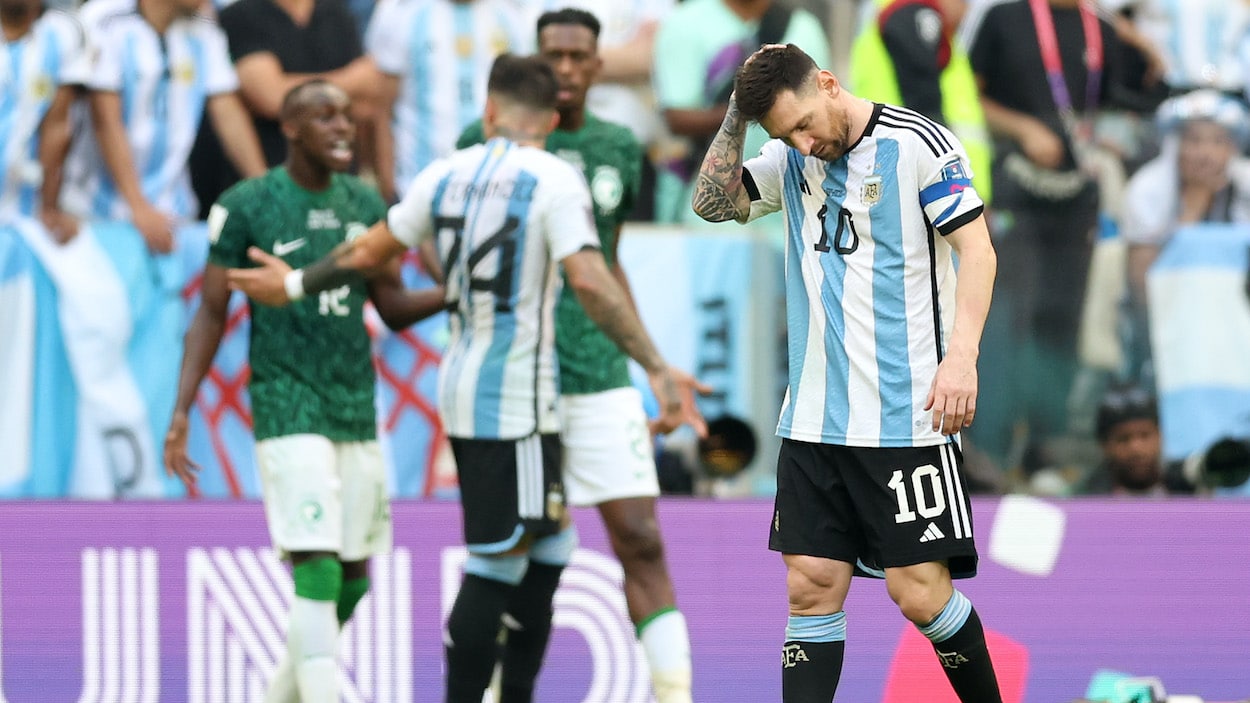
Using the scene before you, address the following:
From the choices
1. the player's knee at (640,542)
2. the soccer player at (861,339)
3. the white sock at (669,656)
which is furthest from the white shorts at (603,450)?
the soccer player at (861,339)

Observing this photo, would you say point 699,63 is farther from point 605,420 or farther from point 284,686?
point 284,686

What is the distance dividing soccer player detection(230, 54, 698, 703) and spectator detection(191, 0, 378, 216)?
206cm

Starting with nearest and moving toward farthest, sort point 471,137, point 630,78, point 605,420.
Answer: point 605,420, point 471,137, point 630,78

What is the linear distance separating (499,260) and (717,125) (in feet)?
7.69

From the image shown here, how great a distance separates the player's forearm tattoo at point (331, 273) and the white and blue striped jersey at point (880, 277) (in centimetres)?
165

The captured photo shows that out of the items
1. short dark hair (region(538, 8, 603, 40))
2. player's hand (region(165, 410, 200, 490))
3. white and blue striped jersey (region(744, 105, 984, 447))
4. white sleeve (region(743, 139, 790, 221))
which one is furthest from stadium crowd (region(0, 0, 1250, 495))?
white and blue striped jersey (region(744, 105, 984, 447))

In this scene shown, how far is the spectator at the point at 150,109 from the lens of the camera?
8023mm

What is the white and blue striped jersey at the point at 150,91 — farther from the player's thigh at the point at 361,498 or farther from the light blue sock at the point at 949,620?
the light blue sock at the point at 949,620

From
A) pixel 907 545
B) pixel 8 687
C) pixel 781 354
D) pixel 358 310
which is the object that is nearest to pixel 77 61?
pixel 358 310

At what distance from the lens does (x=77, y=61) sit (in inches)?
315

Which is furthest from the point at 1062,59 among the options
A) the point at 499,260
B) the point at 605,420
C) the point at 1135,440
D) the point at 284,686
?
the point at 284,686

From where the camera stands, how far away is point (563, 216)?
6070mm

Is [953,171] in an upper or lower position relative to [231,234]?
upper

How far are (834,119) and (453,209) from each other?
1503mm
